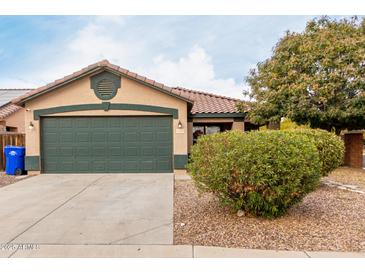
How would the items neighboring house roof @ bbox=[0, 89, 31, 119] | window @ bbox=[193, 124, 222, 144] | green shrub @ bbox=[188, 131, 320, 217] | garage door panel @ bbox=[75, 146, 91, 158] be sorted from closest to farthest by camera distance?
1. green shrub @ bbox=[188, 131, 320, 217]
2. garage door panel @ bbox=[75, 146, 91, 158]
3. window @ bbox=[193, 124, 222, 144]
4. neighboring house roof @ bbox=[0, 89, 31, 119]

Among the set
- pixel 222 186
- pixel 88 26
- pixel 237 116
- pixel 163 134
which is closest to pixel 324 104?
pixel 237 116

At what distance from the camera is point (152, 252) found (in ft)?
12.4

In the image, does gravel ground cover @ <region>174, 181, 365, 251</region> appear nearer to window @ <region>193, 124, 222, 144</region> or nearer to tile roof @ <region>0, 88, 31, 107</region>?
window @ <region>193, 124, 222, 144</region>

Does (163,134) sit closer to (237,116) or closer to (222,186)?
(237,116)

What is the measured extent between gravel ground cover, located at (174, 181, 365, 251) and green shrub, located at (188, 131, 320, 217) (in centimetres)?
37

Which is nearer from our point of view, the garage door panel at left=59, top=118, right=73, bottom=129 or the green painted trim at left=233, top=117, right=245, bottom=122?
the garage door panel at left=59, top=118, right=73, bottom=129

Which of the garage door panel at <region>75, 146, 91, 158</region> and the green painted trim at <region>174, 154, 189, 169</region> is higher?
the garage door panel at <region>75, 146, 91, 158</region>

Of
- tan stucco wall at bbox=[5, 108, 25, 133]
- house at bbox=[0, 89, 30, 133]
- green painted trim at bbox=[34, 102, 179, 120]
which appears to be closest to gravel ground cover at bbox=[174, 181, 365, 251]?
green painted trim at bbox=[34, 102, 179, 120]

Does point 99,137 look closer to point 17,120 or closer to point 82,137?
point 82,137

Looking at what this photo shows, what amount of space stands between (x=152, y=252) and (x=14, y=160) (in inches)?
377

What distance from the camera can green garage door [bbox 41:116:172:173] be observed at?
35.7ft

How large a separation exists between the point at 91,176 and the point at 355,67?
39.0 feet

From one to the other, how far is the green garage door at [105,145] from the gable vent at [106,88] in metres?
1.04

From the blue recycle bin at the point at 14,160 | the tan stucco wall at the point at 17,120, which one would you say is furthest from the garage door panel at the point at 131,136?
the tan stucco wall at the point at 17,120
